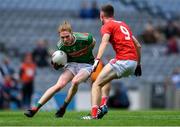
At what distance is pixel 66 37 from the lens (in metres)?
14.8

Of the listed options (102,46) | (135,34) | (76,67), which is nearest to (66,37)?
(76,67)

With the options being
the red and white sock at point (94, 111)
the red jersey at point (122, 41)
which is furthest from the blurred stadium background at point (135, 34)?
the red and white sock at point (94, 111)

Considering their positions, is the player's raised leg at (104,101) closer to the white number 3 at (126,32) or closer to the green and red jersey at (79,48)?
the green and red jersey at (79,48)

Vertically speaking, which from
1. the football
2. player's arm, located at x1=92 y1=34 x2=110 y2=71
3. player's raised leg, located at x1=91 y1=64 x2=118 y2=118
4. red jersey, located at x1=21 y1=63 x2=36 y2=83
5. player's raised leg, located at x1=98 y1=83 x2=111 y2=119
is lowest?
red jersey, located at x1=21 y1=63 x2=36 y2=83

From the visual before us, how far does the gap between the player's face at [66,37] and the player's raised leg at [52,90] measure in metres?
0.60

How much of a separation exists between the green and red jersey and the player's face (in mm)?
141

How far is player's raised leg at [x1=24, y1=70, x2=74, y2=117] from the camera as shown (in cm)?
1492

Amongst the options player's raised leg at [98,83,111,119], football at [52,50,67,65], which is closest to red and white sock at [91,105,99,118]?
player's raised leg at [98,83,111,119]

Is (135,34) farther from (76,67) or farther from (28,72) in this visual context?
(76,67)

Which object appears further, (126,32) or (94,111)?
(126,32)

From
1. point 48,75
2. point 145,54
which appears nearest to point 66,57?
point 48,75

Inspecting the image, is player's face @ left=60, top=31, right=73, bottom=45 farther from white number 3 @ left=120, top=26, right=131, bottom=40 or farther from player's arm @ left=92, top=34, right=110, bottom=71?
white number 3 @ left=120, top=26, right=131, bottom=40

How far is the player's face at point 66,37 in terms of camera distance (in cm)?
1475

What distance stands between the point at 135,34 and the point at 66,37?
18.4 m
